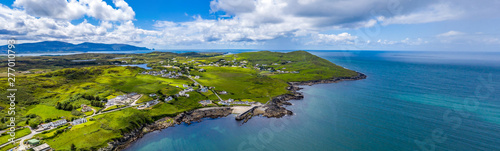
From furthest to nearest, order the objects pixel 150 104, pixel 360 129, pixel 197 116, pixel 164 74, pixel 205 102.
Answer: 1. pixel 164 74
2. pixel 205 102
3. pixel 150 104
4. pixel 197 116
5. pixel 360 129

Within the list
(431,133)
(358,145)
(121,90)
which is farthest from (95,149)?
(431,133)

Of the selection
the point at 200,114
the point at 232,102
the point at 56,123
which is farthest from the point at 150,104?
the point at 232,102

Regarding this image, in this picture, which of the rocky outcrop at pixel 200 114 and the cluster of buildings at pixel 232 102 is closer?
the rocky outcrop at pixel 200 114

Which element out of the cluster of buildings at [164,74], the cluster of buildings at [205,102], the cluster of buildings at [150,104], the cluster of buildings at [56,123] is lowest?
the cluster of buildings at [56,123]

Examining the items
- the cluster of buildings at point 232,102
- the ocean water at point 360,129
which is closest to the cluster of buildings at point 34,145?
the ocean water at point 360,129

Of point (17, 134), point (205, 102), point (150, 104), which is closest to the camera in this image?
point (17, 134)

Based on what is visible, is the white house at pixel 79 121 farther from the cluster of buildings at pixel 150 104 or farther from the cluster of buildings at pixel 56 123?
the cluster of buildings at pixel 150 104

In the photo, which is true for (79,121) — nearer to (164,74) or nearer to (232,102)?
(232,102)

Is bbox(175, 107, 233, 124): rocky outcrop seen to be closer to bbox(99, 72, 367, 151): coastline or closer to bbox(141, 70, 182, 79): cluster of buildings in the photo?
bbox(99, 72, 367, 151): coastline

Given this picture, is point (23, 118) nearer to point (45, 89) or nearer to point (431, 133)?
point (45, 89)
